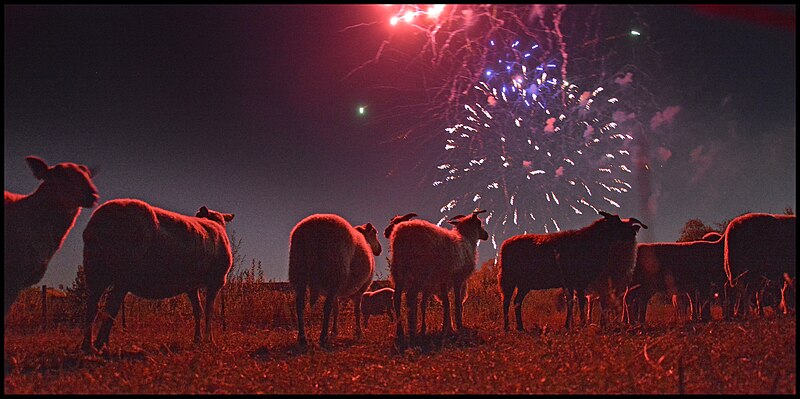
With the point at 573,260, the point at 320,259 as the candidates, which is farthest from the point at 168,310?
the point at 573,260

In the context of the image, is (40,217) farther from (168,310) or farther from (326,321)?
(168,310)

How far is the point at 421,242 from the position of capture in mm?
9570

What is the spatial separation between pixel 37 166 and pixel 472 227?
28.1ft

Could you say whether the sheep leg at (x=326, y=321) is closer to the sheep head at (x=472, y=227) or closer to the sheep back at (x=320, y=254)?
the sheep back at (x=320, y=254)

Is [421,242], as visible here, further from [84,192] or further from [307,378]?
[84,192]

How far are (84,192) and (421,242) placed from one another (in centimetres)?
546

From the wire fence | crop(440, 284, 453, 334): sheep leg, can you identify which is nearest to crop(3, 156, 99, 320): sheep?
crop(440, 284, 453, 334): sheep leg

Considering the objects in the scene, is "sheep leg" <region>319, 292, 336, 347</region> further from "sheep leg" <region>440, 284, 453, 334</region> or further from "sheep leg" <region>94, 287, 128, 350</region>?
"sheep leg" <region>94, 287, 128, 350</region>

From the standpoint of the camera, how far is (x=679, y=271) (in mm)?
13219

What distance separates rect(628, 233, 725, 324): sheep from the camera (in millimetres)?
13109

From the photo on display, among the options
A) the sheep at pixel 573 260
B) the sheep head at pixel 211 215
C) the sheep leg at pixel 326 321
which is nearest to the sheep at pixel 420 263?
the sheep leg at pixel 326 321

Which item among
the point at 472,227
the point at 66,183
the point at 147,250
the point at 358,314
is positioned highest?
the point at 66,183

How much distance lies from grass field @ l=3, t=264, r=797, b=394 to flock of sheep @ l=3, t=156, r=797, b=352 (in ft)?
2.54

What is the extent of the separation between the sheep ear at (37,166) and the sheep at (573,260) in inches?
357
